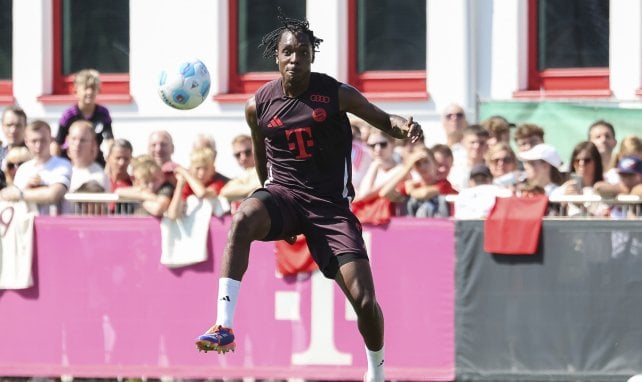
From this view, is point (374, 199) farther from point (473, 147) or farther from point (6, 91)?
point (6, 91)

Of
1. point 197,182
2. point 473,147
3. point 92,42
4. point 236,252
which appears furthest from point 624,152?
point 92,42

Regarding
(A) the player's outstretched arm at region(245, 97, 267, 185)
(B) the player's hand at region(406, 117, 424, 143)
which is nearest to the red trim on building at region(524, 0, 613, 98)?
(A) the player's outstretched arm at region(245, 97, 267, 185)

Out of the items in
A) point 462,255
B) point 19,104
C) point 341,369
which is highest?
point 19,104

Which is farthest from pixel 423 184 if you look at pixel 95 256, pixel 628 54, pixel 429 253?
pixel 628 54

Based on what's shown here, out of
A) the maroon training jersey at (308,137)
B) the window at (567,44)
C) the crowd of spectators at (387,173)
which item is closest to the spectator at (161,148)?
the crowd of spectators at (387,173)

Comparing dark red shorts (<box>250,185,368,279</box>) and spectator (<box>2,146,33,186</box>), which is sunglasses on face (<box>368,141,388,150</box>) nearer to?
spectator (<box>2,146,33,186</box>)

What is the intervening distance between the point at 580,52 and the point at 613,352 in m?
6.44

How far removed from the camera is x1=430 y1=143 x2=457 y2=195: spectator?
15094 millimetres

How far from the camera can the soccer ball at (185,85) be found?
13.2m

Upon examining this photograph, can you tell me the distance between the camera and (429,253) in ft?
48.6

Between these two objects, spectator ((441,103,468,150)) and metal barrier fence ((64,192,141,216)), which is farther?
spectator ((441,103,468,150))

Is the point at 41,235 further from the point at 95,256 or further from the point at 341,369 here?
the point at 341,369

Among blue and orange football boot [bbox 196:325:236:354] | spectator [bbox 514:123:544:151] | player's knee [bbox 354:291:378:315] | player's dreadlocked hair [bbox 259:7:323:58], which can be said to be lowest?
blue and orange football boot [bbox 196:325:236:354]

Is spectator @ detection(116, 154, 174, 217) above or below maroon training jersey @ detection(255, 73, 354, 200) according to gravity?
below
